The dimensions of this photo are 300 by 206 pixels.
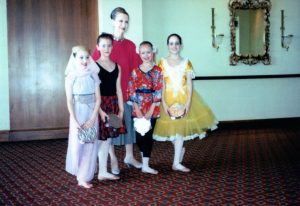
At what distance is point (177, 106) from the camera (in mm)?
3803

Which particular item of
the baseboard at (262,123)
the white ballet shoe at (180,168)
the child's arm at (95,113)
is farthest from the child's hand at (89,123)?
the baseboard at (262,123)

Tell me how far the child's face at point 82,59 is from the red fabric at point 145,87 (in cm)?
58

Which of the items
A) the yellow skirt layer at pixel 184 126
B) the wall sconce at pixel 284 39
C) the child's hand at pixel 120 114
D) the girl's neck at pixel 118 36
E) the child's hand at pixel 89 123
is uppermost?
the wall sconce at pixel 284 39

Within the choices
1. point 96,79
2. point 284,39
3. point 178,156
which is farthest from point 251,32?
point 96,79

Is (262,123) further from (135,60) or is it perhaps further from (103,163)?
(103,163)

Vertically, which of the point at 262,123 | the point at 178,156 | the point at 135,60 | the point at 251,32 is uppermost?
the point at 251,32

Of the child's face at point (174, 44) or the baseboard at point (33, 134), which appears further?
the baseboard at point (33, 134)

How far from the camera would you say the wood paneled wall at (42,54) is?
21.5ft

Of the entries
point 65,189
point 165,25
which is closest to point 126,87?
point 65,189

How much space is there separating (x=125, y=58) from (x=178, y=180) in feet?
4.15

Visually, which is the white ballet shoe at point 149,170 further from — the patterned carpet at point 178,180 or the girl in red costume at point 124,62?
the girl in red costume at point 124,62

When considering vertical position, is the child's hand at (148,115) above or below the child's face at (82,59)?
below

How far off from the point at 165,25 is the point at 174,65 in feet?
11.4

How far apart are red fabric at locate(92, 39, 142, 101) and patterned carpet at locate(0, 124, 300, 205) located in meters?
0.90
